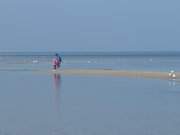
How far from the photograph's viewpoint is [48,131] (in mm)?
16375

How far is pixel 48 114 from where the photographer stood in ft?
67.1

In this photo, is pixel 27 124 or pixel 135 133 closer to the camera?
pixel 135 133

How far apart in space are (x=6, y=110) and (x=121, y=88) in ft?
35.6

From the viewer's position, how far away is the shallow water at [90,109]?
16875 mm

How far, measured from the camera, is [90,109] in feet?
72.1

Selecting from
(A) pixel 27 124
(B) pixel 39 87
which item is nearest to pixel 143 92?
(B) pixel 39 87

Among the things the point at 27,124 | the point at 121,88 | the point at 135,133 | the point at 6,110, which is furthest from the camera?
the point at 121,88

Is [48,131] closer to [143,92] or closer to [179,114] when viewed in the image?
[179,114]

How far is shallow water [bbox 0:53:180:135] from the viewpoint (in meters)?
16.9

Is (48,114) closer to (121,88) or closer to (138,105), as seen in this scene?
(138,105)

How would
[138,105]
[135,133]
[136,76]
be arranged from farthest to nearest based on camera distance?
1. [136,76]
2. [138,105]
3. [135,133]

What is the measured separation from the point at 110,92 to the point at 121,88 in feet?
7.33

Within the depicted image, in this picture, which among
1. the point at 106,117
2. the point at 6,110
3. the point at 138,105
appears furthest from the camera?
the point at 138,105

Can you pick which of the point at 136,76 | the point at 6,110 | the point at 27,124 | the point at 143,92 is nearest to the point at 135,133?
the point at 27,124
